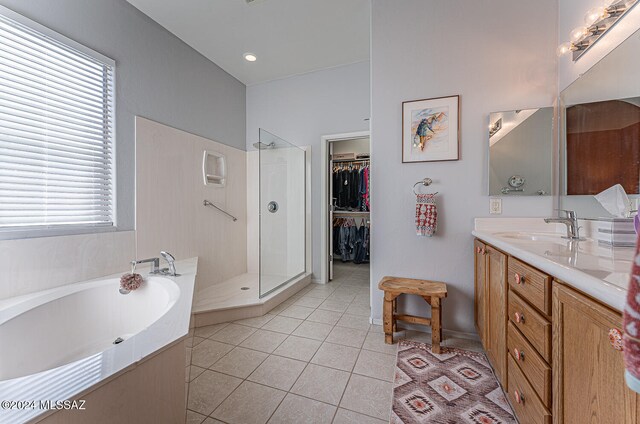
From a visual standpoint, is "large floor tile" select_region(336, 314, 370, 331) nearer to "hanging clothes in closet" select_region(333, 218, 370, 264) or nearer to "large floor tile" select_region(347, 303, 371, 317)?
"large floor tile" select_region(347, 303, 371, 317)

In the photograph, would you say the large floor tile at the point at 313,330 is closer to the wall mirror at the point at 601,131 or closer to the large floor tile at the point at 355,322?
the large floor tile at the point at 355,322

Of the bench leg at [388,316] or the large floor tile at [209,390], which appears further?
the bench leg at [388,316]

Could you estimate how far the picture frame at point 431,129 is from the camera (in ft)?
6.43

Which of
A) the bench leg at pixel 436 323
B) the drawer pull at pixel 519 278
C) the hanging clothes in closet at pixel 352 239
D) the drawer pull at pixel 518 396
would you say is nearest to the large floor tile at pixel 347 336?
the bench leg at pixel 436 323

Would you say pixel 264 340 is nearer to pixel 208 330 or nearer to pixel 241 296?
pixel 208 330

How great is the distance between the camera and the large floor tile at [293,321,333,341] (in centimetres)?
204

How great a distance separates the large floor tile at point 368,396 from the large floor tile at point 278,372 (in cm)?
34

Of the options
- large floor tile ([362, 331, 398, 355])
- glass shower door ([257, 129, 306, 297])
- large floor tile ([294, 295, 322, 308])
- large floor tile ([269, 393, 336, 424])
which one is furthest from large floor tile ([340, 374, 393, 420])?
glass shower door ([257, 129, 306, 297])

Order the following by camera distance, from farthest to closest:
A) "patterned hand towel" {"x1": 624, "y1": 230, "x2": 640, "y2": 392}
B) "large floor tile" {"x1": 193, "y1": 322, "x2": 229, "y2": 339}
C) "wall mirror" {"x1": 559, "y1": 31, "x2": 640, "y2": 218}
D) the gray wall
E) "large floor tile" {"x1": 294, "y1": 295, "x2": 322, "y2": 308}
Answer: "large floor tile" {"x1": 294, "y1": 295, "x2": 322, "y2": 308}
"large floor tile" {"x1": 193, "y1": 322, "x2": 229, "y2": 339}
the gray wall
"wall mirror" {"x1": 559, "y1": 31, "x2": 640, "y2": 218}
"patterned hand towel" {"x1": 624, "y1": 230, "x2": 640, "y2": 392}

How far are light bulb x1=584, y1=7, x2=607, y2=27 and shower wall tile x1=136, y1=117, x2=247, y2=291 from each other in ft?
10.6

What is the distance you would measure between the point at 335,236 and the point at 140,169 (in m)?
3.24

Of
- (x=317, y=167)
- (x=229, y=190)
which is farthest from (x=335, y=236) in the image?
(x=229, y=190)

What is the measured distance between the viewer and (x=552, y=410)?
0.80 meters

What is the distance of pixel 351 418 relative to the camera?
1.23 m
